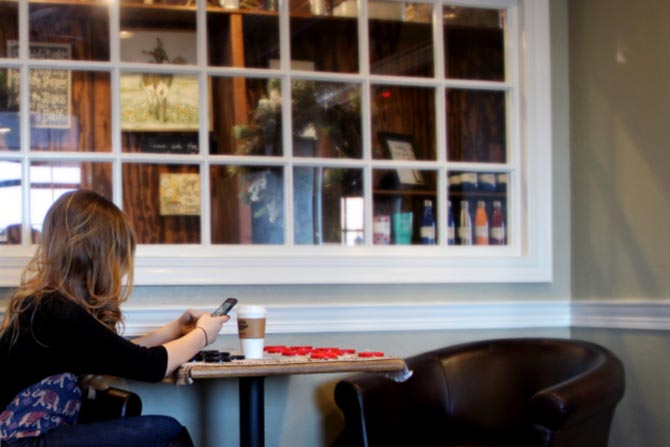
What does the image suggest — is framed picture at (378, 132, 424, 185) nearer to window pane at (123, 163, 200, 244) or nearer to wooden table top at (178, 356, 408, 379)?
window pane at (123, 163, 200, 244)

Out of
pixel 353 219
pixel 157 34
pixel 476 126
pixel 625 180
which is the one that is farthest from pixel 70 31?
pixel 625 180

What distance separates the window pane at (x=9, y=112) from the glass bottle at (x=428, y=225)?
163 cm

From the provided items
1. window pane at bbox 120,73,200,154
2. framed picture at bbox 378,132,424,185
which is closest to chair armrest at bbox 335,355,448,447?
framed picture at bbox 378,132,424,185

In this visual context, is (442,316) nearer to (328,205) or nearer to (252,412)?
(328,205)

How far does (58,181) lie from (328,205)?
1.05m

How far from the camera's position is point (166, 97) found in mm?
3254

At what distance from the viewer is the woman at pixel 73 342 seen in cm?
213

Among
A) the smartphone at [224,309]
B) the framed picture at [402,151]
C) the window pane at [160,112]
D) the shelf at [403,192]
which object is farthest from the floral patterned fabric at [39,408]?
the framed picture at [402,151]

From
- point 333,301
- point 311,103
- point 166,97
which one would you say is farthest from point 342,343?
point 166,97

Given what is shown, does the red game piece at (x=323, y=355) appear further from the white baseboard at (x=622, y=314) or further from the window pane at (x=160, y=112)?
the white baseboard at (x=622, y=314)

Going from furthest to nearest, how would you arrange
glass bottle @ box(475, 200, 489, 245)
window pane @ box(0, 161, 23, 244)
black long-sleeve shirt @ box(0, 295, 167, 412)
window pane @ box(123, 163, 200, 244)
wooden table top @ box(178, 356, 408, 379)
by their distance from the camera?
glass bottle @ box(475, 200, 489, 245) → window pane @ box(123, 163, 200, 244) → window pane @ box(0, 161, 23, 244) → wooden table top @ box(178, 356, 408, 379) → black long-sleeve shirt @ box(0, 295, 167, 412)

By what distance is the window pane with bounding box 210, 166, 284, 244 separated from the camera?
326 cm

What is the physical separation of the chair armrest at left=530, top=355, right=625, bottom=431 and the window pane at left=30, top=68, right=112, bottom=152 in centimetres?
183

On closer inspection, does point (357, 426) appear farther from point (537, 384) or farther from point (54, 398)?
point (54, 398)
